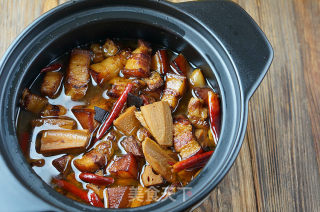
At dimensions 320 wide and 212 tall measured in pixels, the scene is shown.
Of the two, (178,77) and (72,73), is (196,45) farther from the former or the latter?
(72,73)

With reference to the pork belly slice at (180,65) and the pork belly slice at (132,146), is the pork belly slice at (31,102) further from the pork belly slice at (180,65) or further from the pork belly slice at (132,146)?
the pork belly slice at (180,65)

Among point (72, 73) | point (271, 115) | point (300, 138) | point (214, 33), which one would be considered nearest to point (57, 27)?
point (72, 73)

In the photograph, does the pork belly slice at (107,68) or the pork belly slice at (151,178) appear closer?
the pork belly slice at (151,178)

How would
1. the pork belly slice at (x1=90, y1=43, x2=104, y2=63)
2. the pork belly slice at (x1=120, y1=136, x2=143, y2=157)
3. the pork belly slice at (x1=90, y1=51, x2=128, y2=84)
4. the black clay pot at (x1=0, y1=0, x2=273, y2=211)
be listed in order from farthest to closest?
the pork belly slice at (x1=90, y1=43, x2=104, y2=63)
the pork belly slice at (x1=90, y1=51, x2=128, y2=84)
the pork belly slice at (x1=120, y1=136, x2=143, y2=157)
the black clay pot at (x1=0, y1=0, x2=273, y2=211)

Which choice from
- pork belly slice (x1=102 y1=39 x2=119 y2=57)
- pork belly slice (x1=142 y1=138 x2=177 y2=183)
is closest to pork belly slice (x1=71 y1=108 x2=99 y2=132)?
pork belly slice (x1=142 y1=138 x2=177 y2=183)

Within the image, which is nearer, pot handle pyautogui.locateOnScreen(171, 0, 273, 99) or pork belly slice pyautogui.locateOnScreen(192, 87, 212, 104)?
pot handle pyautogui.locateOnScreen(171, 0, 273, 99)

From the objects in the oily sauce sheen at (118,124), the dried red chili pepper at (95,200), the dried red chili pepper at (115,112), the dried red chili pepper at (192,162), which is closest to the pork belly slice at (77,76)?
the oily sauce sheen at (118,124)

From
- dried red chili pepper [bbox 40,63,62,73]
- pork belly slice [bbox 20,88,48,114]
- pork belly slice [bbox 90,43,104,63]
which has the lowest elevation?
pork belly slice [bbox 20,88,48,114]

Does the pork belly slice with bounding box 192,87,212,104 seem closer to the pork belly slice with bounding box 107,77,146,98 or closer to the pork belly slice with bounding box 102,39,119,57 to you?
the pork belly slice with bounding box 107,77,146,98


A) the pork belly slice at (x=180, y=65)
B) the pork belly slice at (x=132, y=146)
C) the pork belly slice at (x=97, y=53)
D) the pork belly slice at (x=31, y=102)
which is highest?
the pork belly slice at (x=97, y=53)
